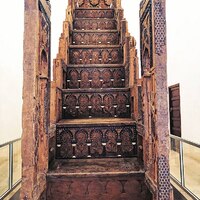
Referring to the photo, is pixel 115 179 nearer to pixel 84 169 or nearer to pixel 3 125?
pixel 84 169

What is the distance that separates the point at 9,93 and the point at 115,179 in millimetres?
3325

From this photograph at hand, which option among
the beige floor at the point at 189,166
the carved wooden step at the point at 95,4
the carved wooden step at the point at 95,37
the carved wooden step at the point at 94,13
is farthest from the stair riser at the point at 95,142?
the carved wooden step at the point at 95,4

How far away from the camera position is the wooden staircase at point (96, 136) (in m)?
1.43

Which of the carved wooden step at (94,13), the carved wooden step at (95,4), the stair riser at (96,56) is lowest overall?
the stair riser at (96,56)

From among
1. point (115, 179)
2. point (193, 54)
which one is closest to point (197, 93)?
point (193, 54)

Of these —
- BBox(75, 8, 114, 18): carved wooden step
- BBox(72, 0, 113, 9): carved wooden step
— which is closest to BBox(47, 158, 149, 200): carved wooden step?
BBox(75, 8, 114, 18): carved wooden step

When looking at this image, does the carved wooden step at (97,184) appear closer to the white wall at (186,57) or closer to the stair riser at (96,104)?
the stair riser at (96,104)

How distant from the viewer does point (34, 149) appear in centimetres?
112

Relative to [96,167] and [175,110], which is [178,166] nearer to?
[96,167]

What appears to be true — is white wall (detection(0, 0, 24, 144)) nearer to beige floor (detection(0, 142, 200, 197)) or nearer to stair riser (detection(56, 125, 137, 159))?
beige floor (detection(0, 142, 200, 197))

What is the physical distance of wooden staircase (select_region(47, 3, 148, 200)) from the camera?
1426mm

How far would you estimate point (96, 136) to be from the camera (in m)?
1.74

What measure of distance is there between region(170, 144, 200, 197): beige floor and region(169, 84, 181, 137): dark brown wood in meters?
2.99

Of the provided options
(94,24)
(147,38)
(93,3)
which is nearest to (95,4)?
(93,3)
